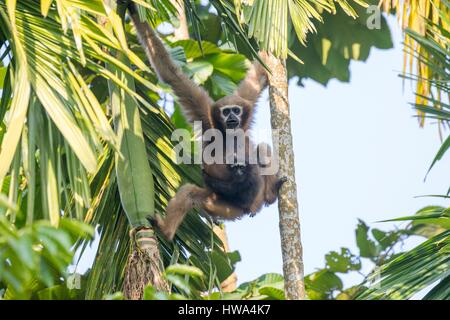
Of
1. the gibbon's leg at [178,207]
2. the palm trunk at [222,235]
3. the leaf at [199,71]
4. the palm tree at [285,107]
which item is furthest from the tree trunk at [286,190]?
the leaf at [199,71]

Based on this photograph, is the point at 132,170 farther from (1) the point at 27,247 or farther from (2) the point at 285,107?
(1) the point at 27,247

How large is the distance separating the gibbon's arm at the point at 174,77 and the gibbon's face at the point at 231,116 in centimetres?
18

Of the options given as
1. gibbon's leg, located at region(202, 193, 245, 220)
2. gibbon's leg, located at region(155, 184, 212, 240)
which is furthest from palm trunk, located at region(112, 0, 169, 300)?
gibbon's leg, located at region(202, 193, 245, 220)

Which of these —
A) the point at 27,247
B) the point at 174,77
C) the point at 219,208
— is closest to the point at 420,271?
the point at 219,208

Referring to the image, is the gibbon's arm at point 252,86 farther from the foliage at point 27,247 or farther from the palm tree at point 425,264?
the foliage at point 27,247

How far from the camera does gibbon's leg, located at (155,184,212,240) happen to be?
642cm

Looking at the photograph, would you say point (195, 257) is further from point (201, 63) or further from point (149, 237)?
point (201, 63)

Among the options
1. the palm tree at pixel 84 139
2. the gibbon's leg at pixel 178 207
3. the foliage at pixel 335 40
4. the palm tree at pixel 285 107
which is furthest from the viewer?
the foliage at pixel 335 40

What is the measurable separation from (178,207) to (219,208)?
2.88ft

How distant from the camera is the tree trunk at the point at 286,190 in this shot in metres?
5.93

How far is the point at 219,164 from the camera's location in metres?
7.60

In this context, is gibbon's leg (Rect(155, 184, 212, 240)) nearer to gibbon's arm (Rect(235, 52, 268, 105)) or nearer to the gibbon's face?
the gibbon's face

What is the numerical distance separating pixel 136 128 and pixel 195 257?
4.38 ft

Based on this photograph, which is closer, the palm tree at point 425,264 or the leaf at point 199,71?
the palm tree at point 425,264
